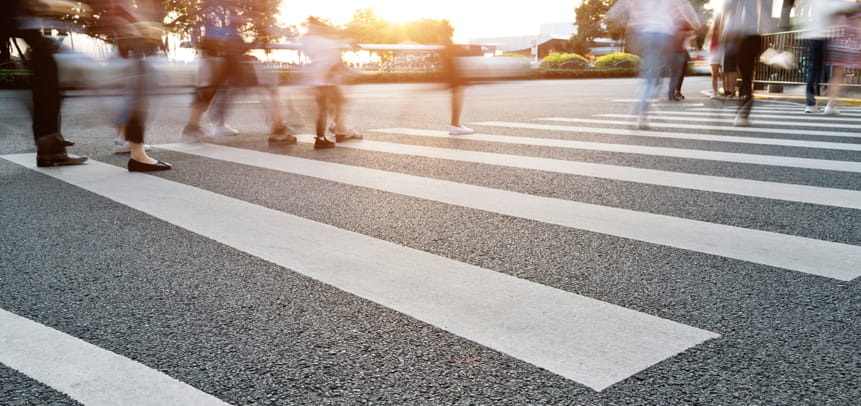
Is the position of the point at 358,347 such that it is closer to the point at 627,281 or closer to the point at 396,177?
the point at 627,281

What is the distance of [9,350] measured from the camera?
1.95 m

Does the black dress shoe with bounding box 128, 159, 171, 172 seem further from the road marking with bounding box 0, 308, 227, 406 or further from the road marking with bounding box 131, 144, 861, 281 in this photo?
the road marking with bounding box 0, 308, 227, 406

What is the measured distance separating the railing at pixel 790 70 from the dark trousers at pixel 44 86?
37.9 ft

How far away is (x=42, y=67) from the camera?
4875 millimetres

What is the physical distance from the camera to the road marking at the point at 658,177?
3.97 meters

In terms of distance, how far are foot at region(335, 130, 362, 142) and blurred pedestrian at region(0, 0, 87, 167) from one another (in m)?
2.37

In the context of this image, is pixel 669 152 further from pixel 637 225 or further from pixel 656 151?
pixel 637 225

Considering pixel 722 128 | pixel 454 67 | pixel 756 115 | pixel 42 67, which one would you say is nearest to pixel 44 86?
pixel 42 67

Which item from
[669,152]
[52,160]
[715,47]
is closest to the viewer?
[52,160]

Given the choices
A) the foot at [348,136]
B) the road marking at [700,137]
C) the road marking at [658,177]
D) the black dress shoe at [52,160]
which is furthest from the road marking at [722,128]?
the black dress shoe at [52,160]

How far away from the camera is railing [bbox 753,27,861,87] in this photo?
39.3 feet

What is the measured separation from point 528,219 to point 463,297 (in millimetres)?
1232

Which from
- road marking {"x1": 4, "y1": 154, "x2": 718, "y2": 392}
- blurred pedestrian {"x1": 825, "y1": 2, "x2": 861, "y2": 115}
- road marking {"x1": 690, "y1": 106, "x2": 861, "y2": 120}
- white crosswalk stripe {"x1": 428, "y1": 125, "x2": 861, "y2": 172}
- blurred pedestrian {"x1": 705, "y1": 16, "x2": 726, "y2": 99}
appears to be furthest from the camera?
blurred pedestrian {"x1": 705, "y1": 16, "x2": 726, "y2": 99}

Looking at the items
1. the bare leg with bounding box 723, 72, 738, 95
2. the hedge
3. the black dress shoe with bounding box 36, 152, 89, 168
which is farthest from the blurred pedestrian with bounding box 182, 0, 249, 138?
the hedge
